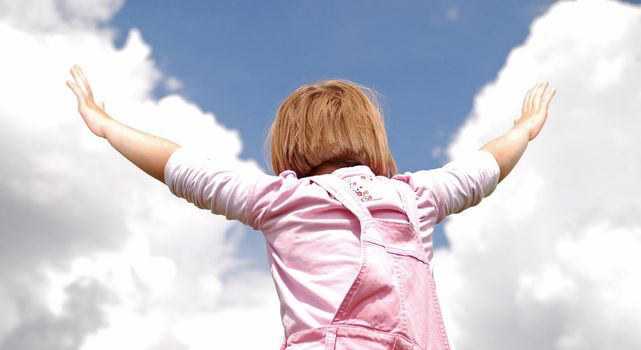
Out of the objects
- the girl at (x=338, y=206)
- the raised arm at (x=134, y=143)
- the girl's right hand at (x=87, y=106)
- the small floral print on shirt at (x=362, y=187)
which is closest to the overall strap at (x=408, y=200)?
the girl at (x=338, y=206)

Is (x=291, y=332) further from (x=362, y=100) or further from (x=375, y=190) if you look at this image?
(x=362, y=100)

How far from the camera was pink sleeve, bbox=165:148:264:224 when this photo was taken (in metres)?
A: 3.89

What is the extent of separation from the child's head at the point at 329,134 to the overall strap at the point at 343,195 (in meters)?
0.23

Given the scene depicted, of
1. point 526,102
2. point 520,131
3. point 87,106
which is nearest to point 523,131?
point 520,131

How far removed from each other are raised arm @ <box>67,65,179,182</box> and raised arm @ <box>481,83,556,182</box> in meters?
1.91

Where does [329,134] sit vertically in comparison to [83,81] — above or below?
below

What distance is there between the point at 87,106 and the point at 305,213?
174 cm

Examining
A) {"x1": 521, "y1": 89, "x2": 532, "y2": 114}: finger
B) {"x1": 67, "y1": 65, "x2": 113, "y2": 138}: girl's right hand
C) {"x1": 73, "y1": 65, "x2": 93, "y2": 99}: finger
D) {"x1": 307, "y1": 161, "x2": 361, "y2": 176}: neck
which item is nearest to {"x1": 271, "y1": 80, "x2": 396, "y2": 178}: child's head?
{"x1": 307, "y1": 161, "x2": 361, "y2": 176}: neck

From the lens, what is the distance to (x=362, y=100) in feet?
14.2

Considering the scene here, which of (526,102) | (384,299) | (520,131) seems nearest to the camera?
(384,299)

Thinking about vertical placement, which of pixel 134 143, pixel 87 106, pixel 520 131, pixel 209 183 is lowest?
pixel 209 183

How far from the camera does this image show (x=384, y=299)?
11.7 feet

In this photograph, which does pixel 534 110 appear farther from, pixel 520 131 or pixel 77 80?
pixel 77 80

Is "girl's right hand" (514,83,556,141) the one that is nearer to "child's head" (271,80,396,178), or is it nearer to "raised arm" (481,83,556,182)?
"raised arm" (481,83,556,182)
